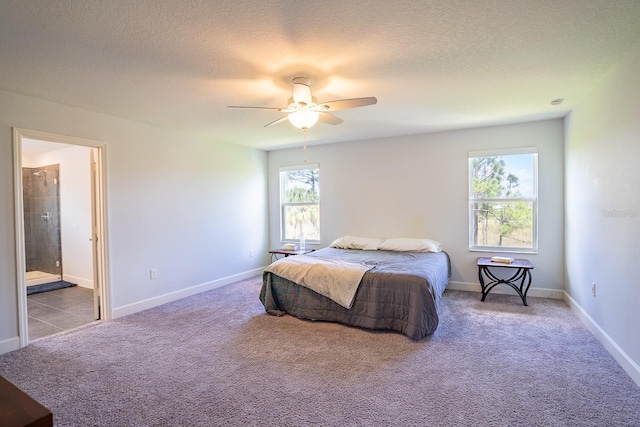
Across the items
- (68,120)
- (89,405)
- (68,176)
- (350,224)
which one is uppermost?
(68,120)

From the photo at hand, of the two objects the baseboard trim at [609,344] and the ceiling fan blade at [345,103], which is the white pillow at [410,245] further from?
the ceiling fan blade at [345,103]

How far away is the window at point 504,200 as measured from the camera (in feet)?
14.5

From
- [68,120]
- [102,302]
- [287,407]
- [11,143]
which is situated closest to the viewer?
[287,407]

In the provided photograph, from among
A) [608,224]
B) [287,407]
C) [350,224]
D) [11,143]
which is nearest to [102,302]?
[11,143]

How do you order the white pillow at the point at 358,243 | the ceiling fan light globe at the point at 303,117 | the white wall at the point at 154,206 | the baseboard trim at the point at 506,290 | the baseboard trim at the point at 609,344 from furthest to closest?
the white pillow at the point at 358,243 → the baseboard trim at the point at 506,290 → the white wall at the point at 154,206 → the ceiling fan light globe at the point at 303,117 → the baseboard trim at the point at 609,344

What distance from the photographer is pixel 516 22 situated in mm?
1955

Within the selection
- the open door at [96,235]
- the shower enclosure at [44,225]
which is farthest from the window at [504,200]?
the shower enclosure at [44,225]

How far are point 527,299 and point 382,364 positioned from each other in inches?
108

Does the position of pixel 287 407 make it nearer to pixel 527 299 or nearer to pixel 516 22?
pixel 516 22

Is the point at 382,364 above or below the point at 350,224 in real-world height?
below

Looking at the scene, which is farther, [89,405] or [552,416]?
[89,405]

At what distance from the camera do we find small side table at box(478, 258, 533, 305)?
3.99m

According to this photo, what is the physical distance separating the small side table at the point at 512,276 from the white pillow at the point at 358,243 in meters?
1.45

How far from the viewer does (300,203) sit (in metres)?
6.07
